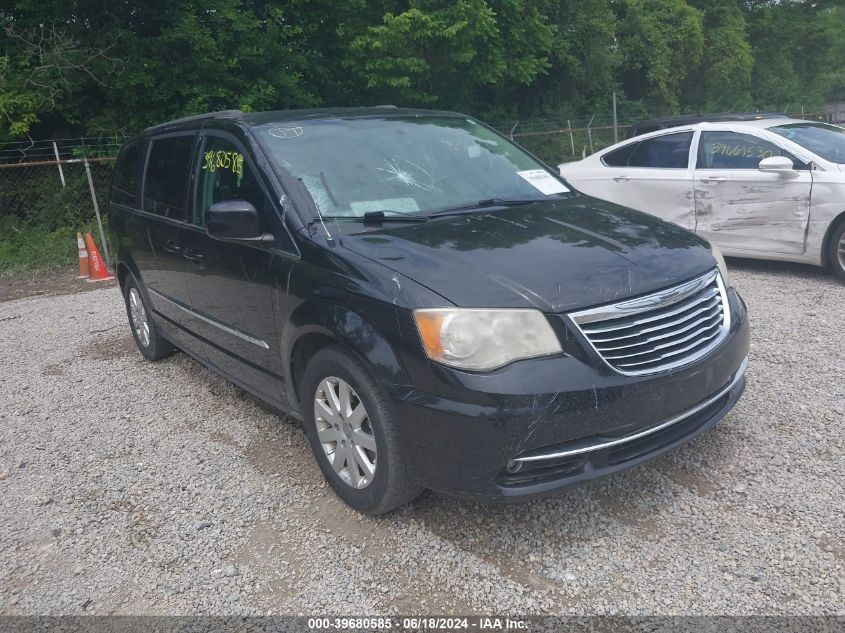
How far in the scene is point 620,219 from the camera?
3559mm


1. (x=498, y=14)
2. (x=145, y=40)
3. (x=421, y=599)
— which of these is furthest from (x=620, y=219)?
→ (x=498, y=14)

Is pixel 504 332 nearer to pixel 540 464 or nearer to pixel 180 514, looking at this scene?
pixel 540 464

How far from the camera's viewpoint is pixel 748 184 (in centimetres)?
698

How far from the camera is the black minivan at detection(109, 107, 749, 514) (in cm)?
264

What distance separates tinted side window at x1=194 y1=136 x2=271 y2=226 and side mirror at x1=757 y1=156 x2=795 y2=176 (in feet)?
16.6

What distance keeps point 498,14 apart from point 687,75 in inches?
609

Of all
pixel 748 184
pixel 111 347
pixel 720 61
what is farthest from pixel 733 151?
pixel 720 61

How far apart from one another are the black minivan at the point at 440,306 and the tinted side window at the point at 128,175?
3.57 feet

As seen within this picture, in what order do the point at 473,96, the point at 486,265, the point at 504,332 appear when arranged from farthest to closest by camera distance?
the point at 473,96
the point at 486,265
the point at 504,332

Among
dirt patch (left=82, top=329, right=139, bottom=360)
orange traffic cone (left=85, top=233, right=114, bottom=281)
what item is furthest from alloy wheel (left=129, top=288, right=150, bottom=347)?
orange traffic cone (left=85, top=233, right=114, bottom=281)

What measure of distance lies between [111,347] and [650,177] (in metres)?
5.89

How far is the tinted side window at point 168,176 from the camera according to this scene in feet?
14.5

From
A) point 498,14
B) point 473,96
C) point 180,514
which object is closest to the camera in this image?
point 180,514

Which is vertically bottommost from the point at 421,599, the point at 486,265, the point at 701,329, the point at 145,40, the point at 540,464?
the point at 421,599
